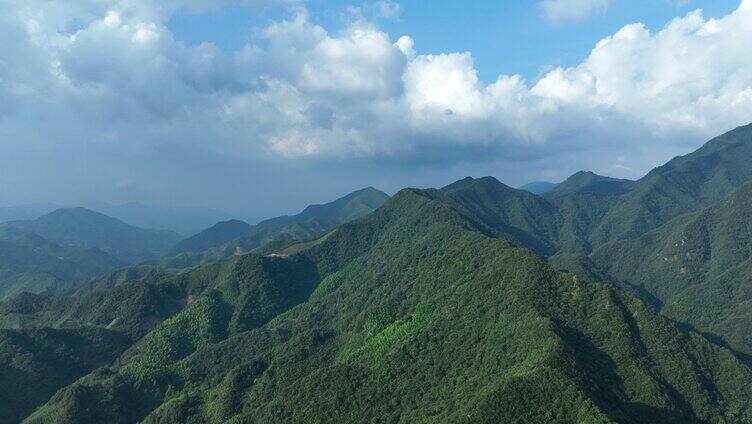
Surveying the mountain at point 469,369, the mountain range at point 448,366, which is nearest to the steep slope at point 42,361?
the mountain range at point 448,366

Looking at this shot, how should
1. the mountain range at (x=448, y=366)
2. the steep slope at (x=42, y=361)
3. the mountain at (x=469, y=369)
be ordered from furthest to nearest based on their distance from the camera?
the steep slope at (x=42, y=361) < the mountain range at (x=448, y=366) < the mountain at (x=469, y=369)

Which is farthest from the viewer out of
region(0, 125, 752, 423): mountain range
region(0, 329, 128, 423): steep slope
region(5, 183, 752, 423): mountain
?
region(0, 329, 128, 423): steep slope

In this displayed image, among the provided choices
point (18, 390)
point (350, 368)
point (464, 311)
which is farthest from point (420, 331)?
point (18, 390)

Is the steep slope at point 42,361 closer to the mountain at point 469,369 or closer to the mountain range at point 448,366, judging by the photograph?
the mountain range at point 448,366

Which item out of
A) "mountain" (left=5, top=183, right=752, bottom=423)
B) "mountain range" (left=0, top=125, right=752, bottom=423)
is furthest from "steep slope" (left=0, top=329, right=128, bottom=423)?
"mountain" (left=5, top=183, right=752, bottom=423)

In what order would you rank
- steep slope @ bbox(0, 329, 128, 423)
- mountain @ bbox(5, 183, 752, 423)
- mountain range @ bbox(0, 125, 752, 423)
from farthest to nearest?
steep slope @ bbox(0, 329, 128, 423)
mountain range @ bbox(0, 125, 752, 423)
mountain @ bbox(5, 183, 752, 423)

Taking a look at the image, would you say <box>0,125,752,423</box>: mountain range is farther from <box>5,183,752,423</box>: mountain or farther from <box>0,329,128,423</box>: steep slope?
<box>0,329,128,423</box>: steep slope

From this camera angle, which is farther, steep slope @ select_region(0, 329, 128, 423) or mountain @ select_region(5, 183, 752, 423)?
steep slope @ select_region(0, 329, 128, 423)

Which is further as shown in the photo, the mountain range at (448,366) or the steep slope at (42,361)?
the steep slope at (42,361)

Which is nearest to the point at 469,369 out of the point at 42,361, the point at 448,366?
the point at 448,366

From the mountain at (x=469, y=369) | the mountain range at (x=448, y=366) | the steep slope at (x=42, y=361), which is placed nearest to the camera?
the mountain at (x=469, y=369)

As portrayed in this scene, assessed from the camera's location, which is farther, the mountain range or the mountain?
the mountain range
